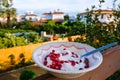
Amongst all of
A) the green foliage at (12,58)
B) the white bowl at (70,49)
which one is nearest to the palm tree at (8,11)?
the green foliage at (12,58)

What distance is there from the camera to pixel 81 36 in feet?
10.0

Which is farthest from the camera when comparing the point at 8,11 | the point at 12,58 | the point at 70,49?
the point at 8,11

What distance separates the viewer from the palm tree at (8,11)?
2614 centimetres

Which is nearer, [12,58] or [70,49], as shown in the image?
[70,49]

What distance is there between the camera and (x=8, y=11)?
26.7m

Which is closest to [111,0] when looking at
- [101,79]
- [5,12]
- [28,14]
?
[101,79]

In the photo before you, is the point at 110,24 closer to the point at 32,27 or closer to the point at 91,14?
the point at 91,14

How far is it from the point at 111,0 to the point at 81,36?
57 cm

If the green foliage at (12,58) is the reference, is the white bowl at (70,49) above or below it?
above

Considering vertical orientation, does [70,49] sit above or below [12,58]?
above

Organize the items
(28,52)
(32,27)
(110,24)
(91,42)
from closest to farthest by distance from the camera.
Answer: (91,42), (110,24), (28,52), (32,27)

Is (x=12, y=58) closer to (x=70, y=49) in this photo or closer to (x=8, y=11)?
(x=70, y=49)

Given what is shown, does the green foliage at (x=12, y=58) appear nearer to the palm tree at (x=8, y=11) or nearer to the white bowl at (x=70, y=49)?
the white bowl at (x=70, y=49)

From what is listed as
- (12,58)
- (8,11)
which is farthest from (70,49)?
(8,11)
